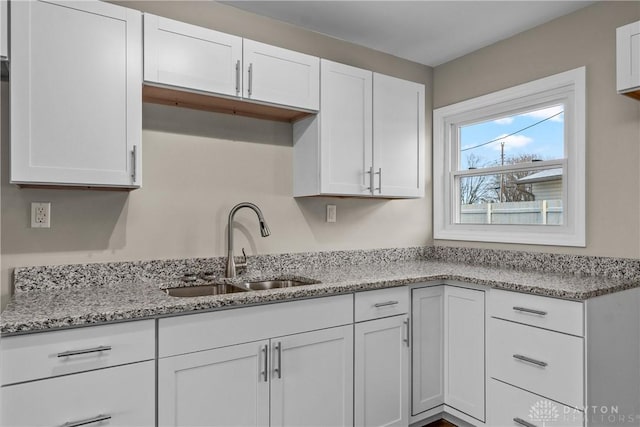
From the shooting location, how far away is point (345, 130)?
8.27 feet

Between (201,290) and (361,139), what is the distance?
4.34 feet

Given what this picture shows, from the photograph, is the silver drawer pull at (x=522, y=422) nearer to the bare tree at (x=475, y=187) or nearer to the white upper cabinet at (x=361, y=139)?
the white upper cabinet at (x=361, y=139)

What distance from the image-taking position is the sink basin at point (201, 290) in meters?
2.10

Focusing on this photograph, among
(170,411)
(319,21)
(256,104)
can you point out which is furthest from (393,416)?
(319,21)

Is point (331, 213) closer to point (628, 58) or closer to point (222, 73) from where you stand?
point (222, 73)

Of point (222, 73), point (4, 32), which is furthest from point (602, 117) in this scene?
point (4, 32)

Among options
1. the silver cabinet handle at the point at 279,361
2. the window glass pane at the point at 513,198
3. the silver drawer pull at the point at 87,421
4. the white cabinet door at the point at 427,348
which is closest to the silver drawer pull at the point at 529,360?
the white cabinet door at the point at 427,348

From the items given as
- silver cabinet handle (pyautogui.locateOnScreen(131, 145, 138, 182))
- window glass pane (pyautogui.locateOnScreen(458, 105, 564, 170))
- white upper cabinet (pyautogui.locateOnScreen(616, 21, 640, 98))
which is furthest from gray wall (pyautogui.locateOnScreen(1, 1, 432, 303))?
white upper cabinet (pyautogui.locateOnScreen(616, 21, 640, 98))

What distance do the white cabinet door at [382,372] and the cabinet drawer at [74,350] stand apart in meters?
1.04

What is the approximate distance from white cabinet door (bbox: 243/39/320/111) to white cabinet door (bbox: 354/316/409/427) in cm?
129

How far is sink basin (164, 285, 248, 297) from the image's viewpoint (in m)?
2.10

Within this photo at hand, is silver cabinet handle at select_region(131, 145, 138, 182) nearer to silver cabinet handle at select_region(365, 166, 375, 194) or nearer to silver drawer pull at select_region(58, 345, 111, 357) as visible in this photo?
silver drawer pull at select_region(58, 345, 111, 357)

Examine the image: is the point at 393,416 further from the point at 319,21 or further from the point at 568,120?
the point at 319,21

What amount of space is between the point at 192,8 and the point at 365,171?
54.7 inches
